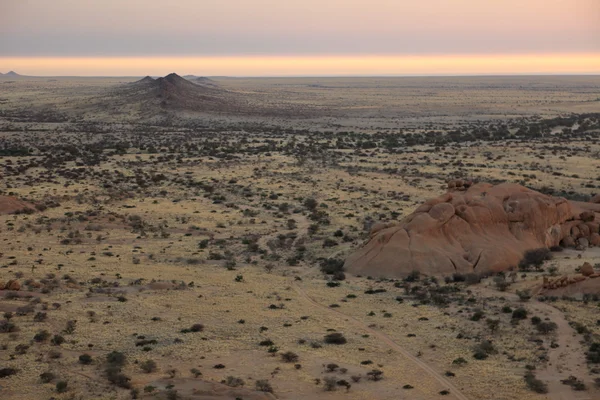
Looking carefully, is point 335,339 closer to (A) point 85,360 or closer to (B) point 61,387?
(A) point 85,360

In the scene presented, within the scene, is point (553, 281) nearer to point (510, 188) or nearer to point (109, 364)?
point (510, 188)

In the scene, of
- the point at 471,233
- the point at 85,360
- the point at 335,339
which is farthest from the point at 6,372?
the point at 471,233

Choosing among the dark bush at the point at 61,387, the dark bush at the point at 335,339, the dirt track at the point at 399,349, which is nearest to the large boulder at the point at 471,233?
the dirt track at the point at 399,349

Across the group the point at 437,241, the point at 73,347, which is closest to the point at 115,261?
the point at 73,347

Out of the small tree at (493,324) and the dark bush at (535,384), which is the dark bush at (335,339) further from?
the dark bush at (535,384)

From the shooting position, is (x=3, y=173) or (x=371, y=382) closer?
(x=371, y=382)
